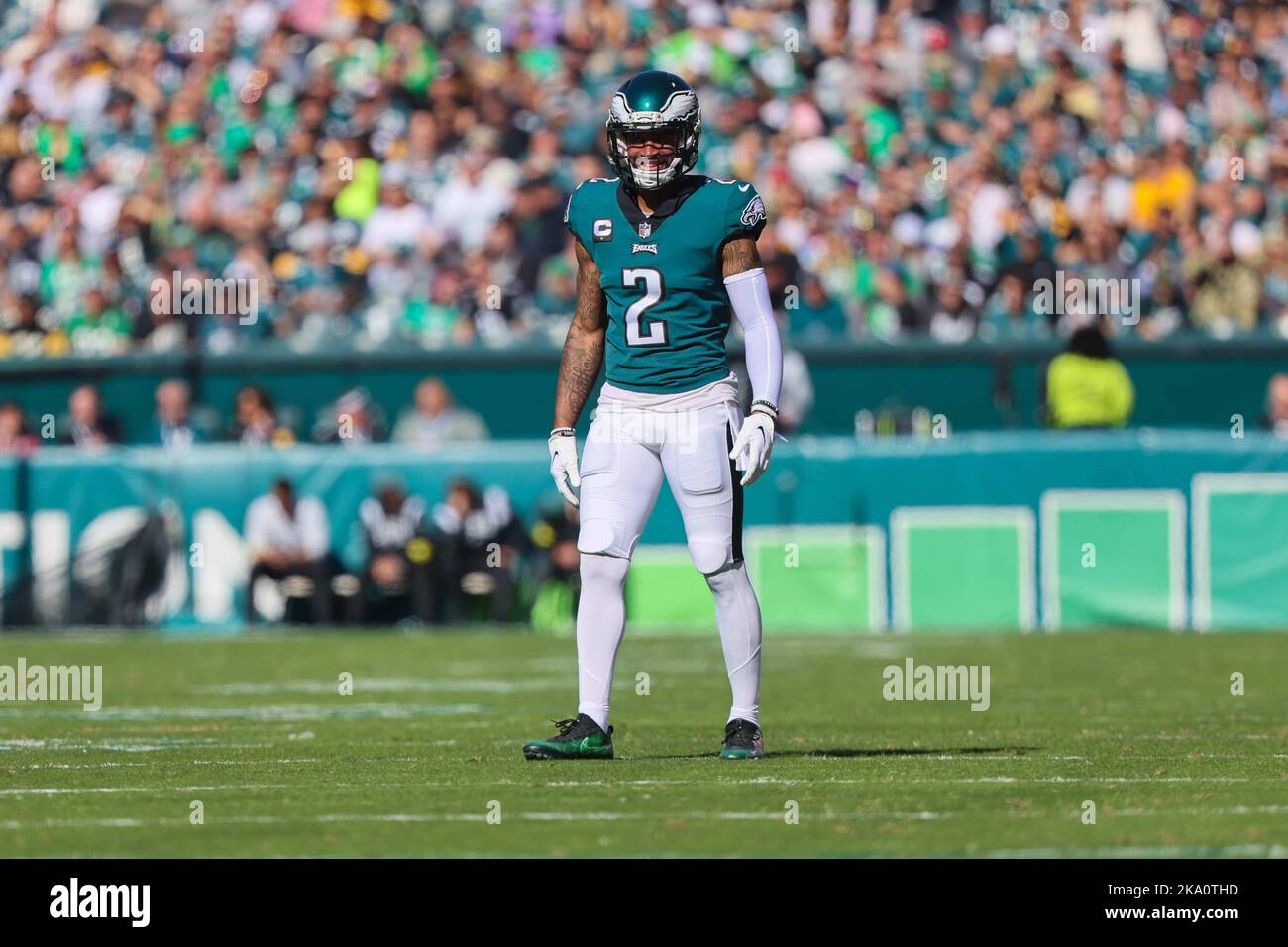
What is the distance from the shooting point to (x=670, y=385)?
7969 mm

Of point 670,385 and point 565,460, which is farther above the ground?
point 670,385

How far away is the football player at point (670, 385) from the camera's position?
7.93 meters

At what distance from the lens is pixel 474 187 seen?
20312 mm

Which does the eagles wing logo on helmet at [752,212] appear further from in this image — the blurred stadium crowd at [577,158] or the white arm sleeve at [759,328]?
the blurred stadium crowd at [577,158]

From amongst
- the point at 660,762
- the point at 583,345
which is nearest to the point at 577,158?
the point at 583,345

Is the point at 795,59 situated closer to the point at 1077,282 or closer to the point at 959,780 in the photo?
the point at 1077,282

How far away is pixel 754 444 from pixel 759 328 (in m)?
0.40

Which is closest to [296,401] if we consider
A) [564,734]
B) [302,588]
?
[302,588]

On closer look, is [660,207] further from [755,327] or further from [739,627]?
[739,627]

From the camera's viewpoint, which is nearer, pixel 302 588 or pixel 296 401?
pixel 302 588

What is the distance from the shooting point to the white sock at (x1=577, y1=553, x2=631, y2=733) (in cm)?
796

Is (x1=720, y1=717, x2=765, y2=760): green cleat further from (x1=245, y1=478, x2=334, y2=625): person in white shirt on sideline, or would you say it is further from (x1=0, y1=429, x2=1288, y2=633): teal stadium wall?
(x1=245, y1=478, x2=334, y2=625): person in white shirt on sideline

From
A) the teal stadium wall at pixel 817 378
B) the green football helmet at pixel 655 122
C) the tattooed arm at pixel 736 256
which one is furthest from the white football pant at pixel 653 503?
the teal stadium wall at pixel 817 378
